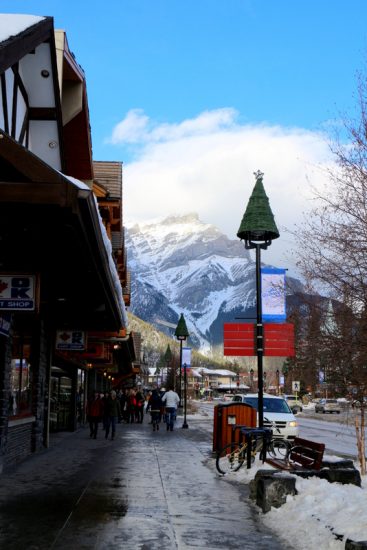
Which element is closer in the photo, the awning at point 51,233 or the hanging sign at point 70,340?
the awning at point 51,233

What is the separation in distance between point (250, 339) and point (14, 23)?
25.3 feet

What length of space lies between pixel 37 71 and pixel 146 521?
8485 mm

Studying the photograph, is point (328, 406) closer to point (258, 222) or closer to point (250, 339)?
point (250, 339)

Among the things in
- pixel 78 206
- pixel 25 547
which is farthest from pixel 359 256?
pixel 25 547

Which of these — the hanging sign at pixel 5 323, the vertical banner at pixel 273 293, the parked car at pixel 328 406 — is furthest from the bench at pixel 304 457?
the parked car at pixel 328 406

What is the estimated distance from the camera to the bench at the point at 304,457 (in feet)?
32.5

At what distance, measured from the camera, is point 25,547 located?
670 cm

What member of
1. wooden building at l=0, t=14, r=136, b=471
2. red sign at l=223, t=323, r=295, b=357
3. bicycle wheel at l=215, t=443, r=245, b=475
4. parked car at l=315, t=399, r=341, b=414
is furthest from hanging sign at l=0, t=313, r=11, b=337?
parked car at l=315, t=399, r=341, b=414

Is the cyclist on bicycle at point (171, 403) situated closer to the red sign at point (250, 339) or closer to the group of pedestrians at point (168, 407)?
the group of pedestrians at point (168, 407)

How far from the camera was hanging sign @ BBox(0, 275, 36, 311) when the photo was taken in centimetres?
999

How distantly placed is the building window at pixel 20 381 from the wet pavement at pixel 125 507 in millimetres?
1289

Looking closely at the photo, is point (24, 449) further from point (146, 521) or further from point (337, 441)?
point (337, 441)

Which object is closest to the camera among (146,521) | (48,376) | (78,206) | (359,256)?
(78,206)

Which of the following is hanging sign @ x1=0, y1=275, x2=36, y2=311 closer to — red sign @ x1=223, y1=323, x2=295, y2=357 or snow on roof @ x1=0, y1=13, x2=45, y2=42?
snow on roof @ x1=0, y1=13, x2=45, y2=42
